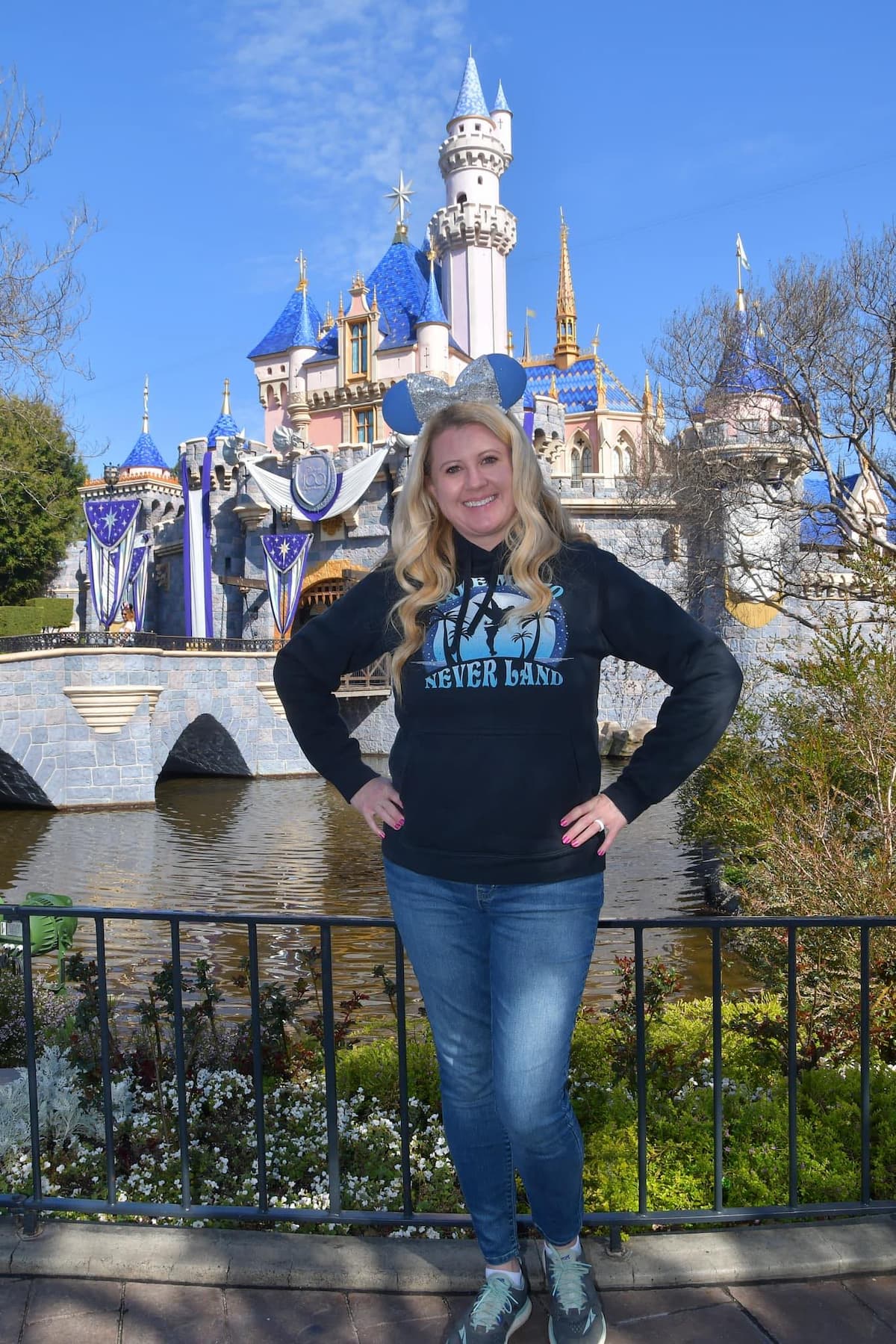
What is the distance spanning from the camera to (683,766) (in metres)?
1.92

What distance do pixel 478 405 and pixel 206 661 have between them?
1785 centimetres

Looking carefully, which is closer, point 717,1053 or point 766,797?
point 717,1053

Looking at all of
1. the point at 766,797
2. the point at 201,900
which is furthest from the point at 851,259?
the point at 201,900

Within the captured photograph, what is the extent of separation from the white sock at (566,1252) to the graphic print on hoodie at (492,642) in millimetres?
1170

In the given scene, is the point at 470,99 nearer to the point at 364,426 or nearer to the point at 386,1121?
the point at 364,426

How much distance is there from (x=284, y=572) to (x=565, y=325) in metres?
25.1

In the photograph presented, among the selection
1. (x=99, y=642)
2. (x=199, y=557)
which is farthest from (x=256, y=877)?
(x=199, y=557)

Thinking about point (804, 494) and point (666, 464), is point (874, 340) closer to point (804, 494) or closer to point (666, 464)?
point (666, 464)

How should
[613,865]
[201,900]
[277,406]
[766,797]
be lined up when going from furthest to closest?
[277,406] < [613,865] < [201,900] < [766,797]

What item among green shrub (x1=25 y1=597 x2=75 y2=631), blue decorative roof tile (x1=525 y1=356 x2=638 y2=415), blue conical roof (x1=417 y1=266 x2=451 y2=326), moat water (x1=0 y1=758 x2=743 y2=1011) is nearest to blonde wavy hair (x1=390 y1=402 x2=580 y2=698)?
moat water (x1=0 y1=758 x2=743 y2=1011)

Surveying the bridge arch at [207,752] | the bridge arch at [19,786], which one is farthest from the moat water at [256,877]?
the bridge arch at [207,752]

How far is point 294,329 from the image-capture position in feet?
112

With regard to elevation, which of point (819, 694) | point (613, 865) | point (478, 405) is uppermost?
point (478, 405)

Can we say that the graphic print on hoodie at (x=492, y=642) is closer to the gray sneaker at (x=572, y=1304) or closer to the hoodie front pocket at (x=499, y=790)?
the hoodie front pocket at (x=499, y=790)
